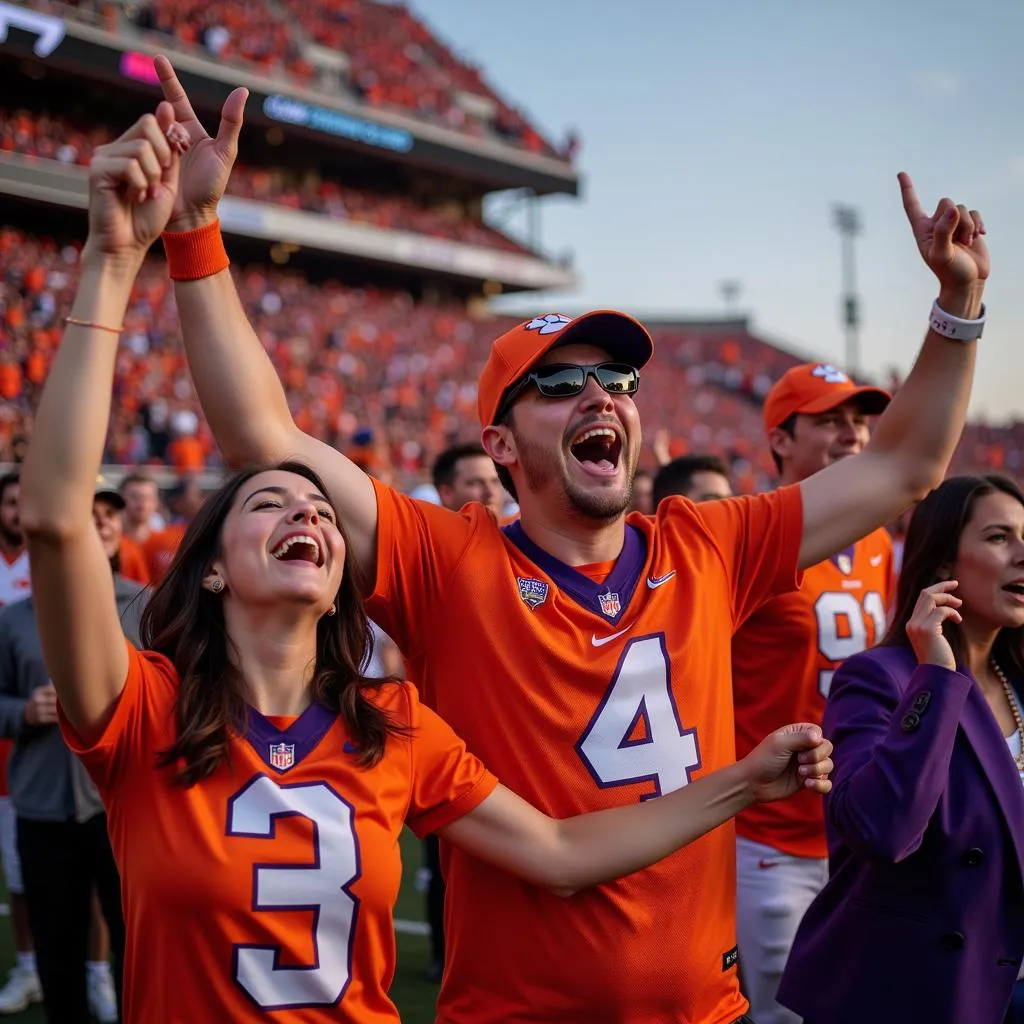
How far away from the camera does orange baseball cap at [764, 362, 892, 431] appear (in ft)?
13.9

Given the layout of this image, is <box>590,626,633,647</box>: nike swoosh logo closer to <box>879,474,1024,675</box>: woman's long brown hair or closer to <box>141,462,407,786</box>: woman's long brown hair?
<box>141,462,407,786</box>: woman's long brown hair

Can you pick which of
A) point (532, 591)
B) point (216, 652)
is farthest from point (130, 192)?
point (532, 591)

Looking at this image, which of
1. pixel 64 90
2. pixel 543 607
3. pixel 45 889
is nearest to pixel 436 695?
pixel 543 607

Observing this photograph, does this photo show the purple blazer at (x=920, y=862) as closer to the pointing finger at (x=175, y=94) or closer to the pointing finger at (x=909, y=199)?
the pointing finger at (x=909, y=199)

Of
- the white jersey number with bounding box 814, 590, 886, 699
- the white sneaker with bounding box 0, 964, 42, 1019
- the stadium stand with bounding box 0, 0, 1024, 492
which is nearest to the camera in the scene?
the white jersey number with bounding box 814, 590, 886, 699

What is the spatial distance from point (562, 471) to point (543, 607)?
1.01 ft

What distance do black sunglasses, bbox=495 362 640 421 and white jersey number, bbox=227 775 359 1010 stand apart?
100cm

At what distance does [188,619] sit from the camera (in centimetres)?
234

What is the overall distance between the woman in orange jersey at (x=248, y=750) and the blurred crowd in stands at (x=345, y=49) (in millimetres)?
26206

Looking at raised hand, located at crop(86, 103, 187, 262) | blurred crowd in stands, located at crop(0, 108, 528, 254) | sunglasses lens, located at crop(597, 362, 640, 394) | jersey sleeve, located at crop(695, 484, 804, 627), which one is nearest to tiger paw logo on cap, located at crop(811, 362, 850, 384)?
jersey sleeve, located at crop(695, 484, 804, 627)

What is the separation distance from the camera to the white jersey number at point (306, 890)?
6.72 ft

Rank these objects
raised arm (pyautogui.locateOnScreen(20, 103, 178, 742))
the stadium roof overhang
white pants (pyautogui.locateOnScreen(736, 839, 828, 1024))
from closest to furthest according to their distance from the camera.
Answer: raised arm (pyautogui.locateOnScreen(20, 103, 178, 742)) → white pants (pyautogui.locateOnScreen(736, 839, 828, 1024)) → the stadium roof overhang

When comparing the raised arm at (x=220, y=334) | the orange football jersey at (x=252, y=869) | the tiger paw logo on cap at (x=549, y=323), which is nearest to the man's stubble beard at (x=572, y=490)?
the tiger paw logo on cap at (x=549, y=323)

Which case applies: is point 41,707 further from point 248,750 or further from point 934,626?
point 934,626
